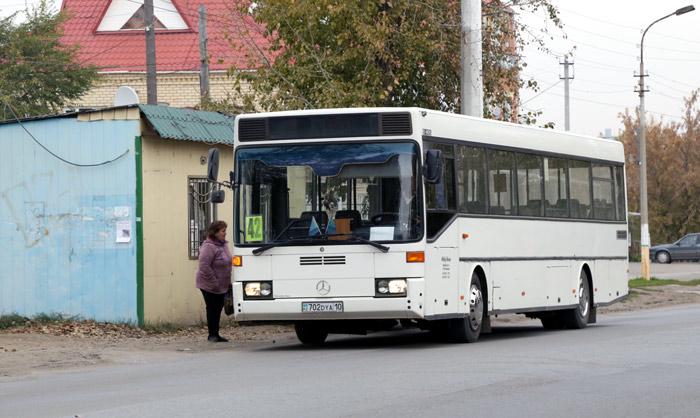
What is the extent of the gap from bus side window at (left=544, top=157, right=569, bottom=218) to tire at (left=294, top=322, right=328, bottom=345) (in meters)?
4.23

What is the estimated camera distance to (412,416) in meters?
10.9

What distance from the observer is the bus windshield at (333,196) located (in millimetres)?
18172

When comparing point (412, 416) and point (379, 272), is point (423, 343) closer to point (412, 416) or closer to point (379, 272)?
point (379, 272)

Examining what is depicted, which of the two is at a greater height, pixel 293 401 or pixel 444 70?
pixel 444 70

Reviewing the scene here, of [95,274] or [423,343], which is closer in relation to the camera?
[423,343]

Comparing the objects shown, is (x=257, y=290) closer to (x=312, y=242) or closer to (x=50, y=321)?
(x=312, y=242)

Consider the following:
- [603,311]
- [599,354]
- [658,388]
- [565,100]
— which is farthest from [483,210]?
[565,100]

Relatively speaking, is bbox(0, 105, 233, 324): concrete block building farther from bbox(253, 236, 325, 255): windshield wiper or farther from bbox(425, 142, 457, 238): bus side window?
bbox(425, 142, 457, 238): bus side window

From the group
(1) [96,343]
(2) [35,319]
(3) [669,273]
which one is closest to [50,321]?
(2) [35,319]

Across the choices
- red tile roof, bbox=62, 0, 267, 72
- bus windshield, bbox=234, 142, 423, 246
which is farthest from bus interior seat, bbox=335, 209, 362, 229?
red tile roof, bbox=62, 0, 267, 72

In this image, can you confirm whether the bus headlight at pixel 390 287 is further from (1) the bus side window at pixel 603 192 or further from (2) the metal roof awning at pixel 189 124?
(1) the bus side window at pixel 603 192

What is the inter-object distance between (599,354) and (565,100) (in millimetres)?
61883

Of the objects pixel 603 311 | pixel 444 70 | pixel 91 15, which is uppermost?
pixel 91 15

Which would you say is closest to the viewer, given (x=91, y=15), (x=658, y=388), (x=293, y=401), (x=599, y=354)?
(x=293, y=401)
